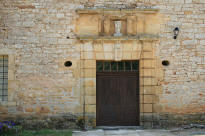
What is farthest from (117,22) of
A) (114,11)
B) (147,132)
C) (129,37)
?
(147,132)

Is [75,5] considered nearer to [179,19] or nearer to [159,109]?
[179,19]

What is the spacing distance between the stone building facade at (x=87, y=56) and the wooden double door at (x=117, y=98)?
268mm

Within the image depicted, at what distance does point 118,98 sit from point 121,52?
147 cm

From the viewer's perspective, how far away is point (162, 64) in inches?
292

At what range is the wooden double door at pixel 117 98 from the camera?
24.4 feet

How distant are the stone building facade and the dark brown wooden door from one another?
0.27 metres

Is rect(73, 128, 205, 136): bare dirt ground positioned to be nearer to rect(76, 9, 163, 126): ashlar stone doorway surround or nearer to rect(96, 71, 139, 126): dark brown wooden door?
rect(76, 9, 163, 126): ashlar stone doorway surround

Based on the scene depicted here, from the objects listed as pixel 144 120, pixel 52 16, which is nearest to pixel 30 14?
pixel 52 16

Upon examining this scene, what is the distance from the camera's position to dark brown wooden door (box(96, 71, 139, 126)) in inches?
293

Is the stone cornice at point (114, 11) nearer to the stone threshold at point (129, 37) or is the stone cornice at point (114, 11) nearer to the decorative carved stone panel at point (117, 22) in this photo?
the decorative carved stone panel at point (117, 22)

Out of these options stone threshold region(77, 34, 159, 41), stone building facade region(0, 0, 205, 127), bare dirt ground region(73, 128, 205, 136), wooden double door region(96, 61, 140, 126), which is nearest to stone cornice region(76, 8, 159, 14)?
stone building facade region(0, 0, 205, 127)

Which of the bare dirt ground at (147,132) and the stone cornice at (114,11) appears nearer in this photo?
the bare dirt ground at (147,132)

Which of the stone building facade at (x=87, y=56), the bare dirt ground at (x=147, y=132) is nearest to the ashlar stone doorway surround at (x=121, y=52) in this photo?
the stone building facade at (x=87, y=56)

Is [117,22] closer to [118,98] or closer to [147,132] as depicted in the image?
[118,98]
